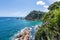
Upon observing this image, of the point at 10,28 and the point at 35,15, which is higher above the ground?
the point at 35,15

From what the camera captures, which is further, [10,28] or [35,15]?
[35,15]

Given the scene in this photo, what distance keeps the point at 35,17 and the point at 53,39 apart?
142 meters

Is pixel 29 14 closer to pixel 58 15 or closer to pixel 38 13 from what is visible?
pixel 38 13

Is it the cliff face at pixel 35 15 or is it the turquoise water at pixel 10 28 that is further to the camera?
the cliff face at pixel 35 15

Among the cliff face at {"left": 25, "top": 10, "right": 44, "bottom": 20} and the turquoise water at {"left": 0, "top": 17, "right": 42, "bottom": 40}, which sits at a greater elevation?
the cliff face at {"left": 25, "top": 10, "right": 44, "bottom": 20}

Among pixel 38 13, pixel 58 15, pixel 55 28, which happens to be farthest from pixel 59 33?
pixel 38 13

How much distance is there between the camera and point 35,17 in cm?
15488

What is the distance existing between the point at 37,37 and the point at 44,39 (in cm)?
64

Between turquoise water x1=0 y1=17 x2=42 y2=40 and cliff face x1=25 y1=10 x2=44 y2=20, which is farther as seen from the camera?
cliff face x1=25 y1=10 x2=44 y2=20

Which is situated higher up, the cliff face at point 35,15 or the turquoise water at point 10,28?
the cliff face at point 35,15

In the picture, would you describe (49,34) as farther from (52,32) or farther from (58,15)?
(58,15)

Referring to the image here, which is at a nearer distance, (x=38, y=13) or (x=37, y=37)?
(x=37, y=37)

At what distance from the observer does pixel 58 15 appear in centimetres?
1359

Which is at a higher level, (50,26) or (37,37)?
(50,26)
